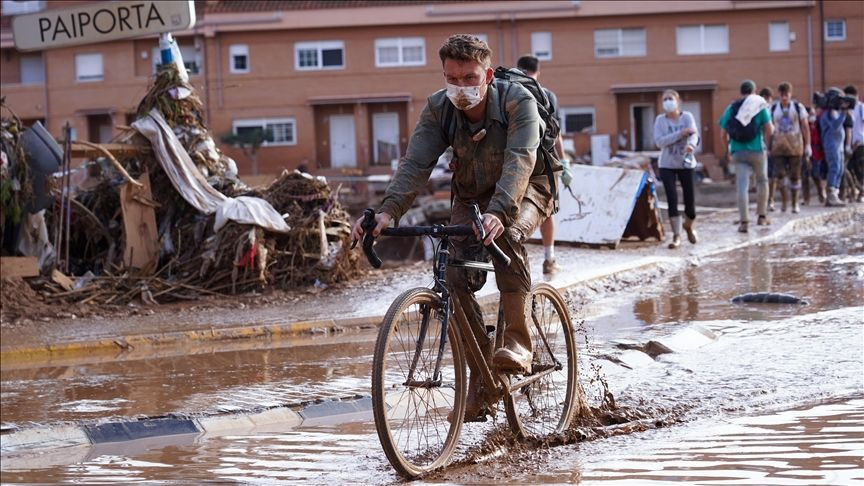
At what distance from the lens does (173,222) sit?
12898 mm

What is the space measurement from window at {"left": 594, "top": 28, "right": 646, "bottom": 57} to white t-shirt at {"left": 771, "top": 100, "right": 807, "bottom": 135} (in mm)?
34891

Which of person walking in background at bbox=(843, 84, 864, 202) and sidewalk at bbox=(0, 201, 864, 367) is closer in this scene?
sidewalk at bbox=(0, 201, 864, 367)

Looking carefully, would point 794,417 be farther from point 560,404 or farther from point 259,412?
point 259,412

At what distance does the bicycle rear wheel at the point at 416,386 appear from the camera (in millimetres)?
5141

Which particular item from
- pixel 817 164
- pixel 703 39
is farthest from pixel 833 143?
pixel 703 39

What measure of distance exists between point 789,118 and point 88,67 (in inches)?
1637

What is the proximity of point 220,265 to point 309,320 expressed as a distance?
82.2 inches

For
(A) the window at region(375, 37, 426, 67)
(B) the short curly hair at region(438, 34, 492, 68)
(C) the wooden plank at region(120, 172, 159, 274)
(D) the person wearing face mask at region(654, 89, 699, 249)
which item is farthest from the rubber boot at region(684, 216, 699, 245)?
(A) the window at region(375, 37, 426, 67)

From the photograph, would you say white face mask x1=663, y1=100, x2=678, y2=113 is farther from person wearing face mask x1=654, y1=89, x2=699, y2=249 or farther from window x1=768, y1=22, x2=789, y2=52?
window x1=768, y1=22, x2=789, y2=52

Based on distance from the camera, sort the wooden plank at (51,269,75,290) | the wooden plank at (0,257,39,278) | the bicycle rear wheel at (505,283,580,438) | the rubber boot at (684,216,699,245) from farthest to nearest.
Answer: the rubber boot at (684,216,699,245) → the wooden plank at (51,269,75,290) → the wooden plank at (0,257,39,278) → the bicycle rear wheel at (505,283,580,438)

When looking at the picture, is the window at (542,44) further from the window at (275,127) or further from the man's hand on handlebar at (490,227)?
the man's hand on handlebar at (490,227)

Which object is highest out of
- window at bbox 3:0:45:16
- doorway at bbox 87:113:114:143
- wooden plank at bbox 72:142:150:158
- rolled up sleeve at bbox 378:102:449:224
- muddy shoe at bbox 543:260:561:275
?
window at bbox 3:0:45:16

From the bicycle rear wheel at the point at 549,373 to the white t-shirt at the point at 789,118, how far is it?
14.0 metres

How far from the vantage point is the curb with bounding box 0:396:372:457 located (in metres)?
6.32
